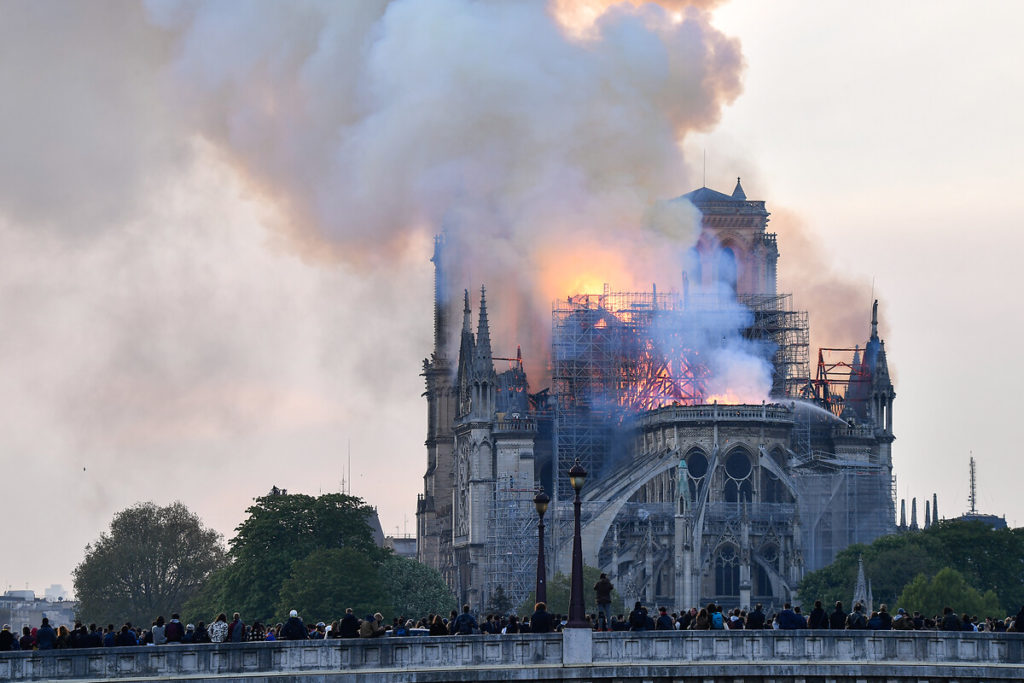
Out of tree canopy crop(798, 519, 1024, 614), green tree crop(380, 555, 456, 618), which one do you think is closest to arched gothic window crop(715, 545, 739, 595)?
tree canopy crop(798, 519, 1024, 614)

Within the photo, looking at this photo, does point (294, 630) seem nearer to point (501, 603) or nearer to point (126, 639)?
point (126, 639)

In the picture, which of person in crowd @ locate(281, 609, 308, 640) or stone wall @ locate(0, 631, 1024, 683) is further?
person in crowd @ locate(281, 609, 308, 640)

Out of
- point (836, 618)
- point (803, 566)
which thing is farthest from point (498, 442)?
point (836, 618)

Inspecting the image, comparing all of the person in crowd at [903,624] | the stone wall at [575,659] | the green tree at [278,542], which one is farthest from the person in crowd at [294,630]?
the green tree at [278,542]

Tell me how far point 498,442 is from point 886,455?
2184 centimetres

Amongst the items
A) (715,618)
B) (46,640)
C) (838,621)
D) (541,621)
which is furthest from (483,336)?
(46,640)

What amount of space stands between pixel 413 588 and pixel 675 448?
55.1 ft

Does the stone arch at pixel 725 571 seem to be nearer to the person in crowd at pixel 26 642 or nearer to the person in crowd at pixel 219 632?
the person in crowd at pixel 219 632

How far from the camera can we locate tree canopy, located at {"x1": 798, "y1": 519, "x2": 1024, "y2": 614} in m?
126

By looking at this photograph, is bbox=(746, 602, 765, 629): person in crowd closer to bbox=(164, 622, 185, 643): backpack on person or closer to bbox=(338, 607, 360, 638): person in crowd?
bbox=(338, 607, 360, 638): person in crowd

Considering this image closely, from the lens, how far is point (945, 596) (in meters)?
115

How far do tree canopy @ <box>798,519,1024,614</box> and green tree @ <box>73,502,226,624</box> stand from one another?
3747 cm

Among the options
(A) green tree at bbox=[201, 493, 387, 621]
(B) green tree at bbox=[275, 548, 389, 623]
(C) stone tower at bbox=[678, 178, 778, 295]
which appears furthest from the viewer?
(C) stone tower at bbox=[678, 178, 778, 295]

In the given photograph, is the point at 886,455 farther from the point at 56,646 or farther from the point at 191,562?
the point at 56,646
